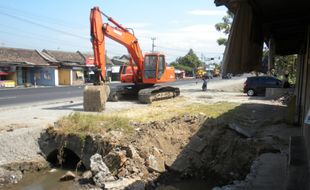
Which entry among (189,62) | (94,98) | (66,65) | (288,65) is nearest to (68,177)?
(94,98)

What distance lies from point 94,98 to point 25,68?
39095 millimetres

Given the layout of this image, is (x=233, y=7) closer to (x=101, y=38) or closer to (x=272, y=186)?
(x=272, y=186)

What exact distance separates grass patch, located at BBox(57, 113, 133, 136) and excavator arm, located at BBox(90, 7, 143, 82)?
5565 mm

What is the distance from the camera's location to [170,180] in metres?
10.8

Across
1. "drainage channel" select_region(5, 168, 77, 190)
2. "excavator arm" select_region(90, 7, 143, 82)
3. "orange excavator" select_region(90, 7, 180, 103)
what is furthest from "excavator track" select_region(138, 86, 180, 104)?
"drainage channel" select_region(5, 168, 77, 190)

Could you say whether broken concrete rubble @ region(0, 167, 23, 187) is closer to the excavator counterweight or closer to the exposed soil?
the exposed soil

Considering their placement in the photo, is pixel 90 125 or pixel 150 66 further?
pixel 150 66

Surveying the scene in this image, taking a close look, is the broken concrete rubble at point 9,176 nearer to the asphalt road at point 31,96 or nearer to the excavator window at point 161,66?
the asphalt road at point 31,96

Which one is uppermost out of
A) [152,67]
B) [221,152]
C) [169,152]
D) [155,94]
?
[152,67]

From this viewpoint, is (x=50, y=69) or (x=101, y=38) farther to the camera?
(x=50, y=69)

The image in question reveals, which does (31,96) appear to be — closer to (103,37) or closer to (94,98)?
(103,37)

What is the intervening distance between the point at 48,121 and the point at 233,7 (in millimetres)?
11205

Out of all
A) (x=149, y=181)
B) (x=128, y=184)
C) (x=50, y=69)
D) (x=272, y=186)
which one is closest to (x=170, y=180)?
(x=149, y=181)

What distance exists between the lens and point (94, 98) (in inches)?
709
